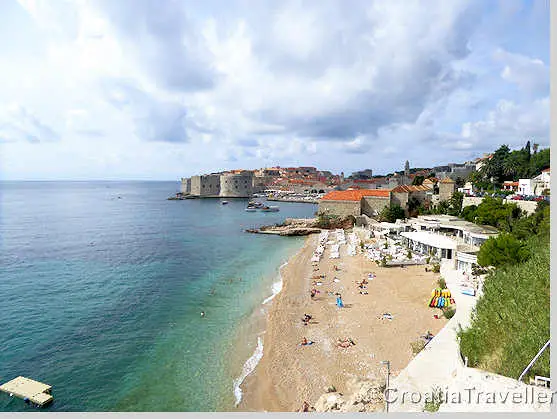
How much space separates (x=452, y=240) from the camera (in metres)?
19.8

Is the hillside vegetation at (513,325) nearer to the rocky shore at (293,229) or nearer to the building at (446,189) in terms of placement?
the rocky shore at (293,229)

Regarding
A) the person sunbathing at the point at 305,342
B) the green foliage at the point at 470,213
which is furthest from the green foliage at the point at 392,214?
the person sunbathing at the point at 305,342

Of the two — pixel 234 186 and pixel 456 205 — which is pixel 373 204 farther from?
pixel 234 186

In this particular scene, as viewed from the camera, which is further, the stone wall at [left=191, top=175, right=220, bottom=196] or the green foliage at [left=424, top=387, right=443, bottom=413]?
the stone wall at [left=191, top=175, right=220, bottom=196]

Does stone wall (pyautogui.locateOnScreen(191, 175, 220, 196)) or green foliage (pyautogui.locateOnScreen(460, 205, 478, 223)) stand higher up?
stone wall (pyautogui.locateOnScreen(191, 175, 220, 196))

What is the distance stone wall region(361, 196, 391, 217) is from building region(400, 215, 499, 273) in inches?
451

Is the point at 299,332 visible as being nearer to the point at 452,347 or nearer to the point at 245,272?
the point at 452,347

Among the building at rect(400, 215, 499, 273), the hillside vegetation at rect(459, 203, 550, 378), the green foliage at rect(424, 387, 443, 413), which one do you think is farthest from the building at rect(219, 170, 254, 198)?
the green foliage at rect(424, 387, 443, 413)

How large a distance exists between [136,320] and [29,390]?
487 centimetres

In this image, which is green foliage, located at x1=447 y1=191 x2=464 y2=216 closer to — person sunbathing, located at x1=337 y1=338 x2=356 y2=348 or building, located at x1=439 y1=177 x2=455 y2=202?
building, located at x1=439 y1=177 x2=455 y2=202

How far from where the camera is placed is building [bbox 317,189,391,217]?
3772 cm

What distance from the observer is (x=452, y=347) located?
28.0 ft

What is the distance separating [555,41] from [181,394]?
34.0 feet

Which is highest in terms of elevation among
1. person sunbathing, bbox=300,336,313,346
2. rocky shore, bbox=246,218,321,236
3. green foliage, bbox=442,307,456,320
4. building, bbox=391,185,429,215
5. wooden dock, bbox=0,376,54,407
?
building, bbox=391,185,429,215
